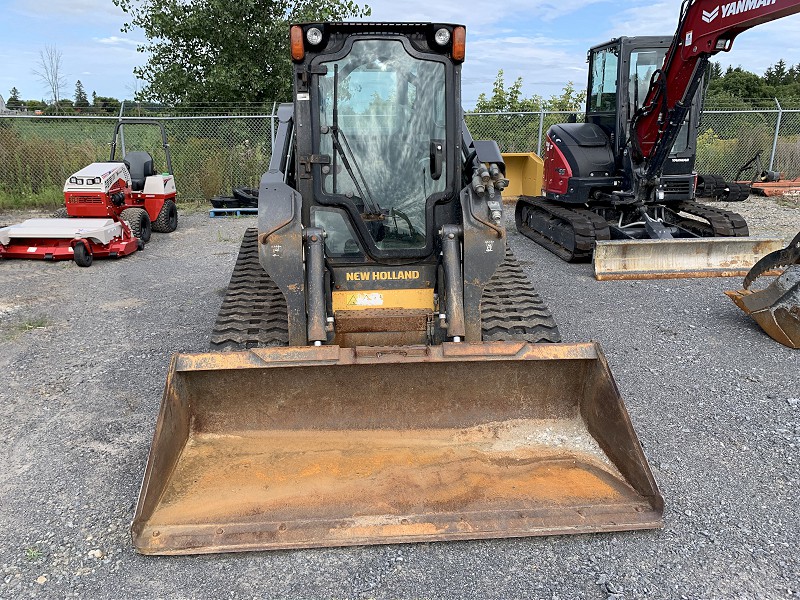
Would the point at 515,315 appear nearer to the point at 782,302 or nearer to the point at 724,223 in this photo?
the point at 782,302

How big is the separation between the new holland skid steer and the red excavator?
12.2ft

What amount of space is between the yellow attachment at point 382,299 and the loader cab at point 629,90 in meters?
5.68

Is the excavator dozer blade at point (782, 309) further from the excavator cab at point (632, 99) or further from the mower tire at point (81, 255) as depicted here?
the mower tire at point (81, 255)

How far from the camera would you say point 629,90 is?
8539 mm

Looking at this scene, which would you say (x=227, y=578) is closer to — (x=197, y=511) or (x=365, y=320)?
(x=197, y=511)

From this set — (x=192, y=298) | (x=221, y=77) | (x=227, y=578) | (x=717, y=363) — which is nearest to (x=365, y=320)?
(x=227, y=578)

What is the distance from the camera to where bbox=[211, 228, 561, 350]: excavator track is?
4.07 metres

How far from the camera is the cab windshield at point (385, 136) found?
13.0ft

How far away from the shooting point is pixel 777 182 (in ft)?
44.7

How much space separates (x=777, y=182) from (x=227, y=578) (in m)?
14.6

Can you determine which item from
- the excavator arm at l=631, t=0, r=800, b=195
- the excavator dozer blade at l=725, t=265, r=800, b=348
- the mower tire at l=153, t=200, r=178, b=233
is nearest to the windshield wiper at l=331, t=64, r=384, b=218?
the excavator dozer blade at l=725, t=265, r=800, b=348

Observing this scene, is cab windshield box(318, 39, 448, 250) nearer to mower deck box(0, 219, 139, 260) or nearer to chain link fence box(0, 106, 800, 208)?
mower deck box(0, 219, 139, 260)

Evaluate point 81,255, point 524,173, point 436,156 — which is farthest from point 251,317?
point 524,173

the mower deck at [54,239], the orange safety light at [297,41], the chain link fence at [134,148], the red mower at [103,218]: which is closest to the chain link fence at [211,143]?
the chain link fence at [134,148]
